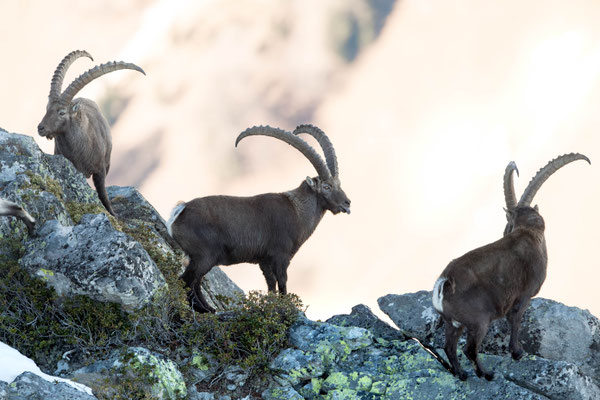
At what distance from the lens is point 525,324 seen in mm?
11367

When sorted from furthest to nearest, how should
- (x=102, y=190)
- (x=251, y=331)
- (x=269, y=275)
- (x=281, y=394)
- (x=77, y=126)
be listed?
(x=102, y=190), (x=77, y=126), (x=269, y=275), (x=251, y=331), (x=281, y=394)

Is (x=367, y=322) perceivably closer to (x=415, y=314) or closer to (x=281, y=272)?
(x=415, y=314)

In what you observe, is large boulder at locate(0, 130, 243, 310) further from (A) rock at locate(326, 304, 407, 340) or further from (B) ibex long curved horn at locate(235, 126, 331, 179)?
(A) rock at locate(326, 304, 407, 340)

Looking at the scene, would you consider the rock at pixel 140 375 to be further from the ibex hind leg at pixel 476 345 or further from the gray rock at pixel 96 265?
the ibex hind leg at pixel 476 345

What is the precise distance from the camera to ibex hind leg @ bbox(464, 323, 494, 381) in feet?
29.9

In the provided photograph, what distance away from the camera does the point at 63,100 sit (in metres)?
15.5

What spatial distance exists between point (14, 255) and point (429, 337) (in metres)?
6.90

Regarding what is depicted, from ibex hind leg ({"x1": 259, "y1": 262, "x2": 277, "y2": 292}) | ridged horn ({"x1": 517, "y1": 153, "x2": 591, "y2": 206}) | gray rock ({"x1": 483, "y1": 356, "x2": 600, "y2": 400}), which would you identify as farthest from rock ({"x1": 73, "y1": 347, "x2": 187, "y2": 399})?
ridged horn ({"x1": 517, "y1": 153, "x2": 591, "y2": 206})

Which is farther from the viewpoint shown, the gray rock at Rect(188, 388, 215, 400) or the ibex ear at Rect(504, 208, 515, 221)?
the ibex ear at Rect(504, 208, 515, 221)

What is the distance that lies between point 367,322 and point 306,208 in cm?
283

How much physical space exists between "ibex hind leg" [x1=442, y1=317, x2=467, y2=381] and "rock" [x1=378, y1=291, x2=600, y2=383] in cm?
132

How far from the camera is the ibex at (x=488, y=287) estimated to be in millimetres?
9172

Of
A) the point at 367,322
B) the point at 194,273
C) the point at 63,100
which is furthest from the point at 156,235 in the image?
the point at 367,322

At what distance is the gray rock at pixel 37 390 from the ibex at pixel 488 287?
4.82 meters
